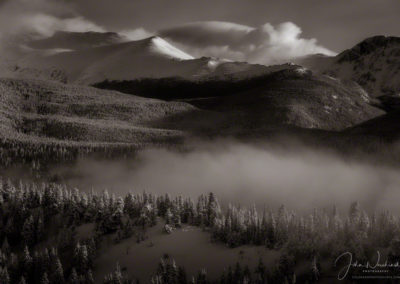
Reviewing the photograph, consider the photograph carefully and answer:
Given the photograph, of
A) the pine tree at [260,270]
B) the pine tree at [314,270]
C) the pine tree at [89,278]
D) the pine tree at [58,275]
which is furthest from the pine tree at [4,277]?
the pine tree at [314,270]

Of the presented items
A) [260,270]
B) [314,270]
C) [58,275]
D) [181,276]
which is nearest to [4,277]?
[58,275]

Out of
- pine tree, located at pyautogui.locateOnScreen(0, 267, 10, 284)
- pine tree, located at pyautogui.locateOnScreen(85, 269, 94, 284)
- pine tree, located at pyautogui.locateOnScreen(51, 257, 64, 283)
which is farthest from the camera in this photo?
pine tree, located at pyautogui.locateOnScreen(0, 267, 10, 284)

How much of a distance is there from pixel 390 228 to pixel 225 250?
166 feet

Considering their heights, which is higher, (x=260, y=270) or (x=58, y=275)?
(x=260, y=270)

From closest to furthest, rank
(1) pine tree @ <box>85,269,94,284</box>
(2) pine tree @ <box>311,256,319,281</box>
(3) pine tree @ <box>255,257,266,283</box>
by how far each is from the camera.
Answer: (2) pine tree @ <box>311,256,319,281</box>, (3) pine tree @ <box>255,257,266,283</box>, (1) pine tree @ <box>85,269,94,284</box>

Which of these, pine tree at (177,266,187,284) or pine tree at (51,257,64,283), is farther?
pine tree at (51,257,64,283)

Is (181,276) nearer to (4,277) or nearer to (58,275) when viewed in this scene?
(58,275)

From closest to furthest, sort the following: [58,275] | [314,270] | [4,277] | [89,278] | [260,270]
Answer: [314,270], [260,270], [89,278], [58,275], [4,277]

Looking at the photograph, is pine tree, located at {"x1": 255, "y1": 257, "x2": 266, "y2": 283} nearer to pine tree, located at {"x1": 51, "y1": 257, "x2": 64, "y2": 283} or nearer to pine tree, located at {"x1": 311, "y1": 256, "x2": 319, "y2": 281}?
pine tree, located at {"x1": 311, "y1": 256, "x2": 319, "y2": 281}

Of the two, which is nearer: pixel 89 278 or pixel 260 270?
pixel 260 270

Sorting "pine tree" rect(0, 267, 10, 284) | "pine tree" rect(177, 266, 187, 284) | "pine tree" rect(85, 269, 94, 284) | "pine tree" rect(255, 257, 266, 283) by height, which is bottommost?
"pine tree" rect(0, 267, 10, 284)

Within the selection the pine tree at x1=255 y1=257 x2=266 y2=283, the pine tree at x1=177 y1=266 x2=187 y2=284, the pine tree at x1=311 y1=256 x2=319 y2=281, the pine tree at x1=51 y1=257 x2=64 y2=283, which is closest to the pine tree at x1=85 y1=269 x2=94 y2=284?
the pine tree at x1=51 y1=257 x2=64 y2=283

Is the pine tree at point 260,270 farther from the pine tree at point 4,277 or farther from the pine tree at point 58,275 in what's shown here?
the pine tree at point 4,277

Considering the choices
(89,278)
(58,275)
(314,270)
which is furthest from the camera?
(58,275)
